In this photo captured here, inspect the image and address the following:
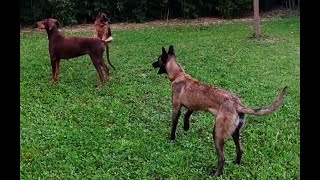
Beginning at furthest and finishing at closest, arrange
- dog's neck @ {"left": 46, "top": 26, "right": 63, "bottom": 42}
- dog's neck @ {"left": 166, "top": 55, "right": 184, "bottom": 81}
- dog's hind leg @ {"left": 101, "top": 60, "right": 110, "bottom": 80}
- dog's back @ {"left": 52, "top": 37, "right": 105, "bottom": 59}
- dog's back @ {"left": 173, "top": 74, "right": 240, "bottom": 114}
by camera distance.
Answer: dog's hind leg @ {"left": 101, "top": 60, "right": 110, "bottom": 80}
dog's neck @ {"left": 46, "top": 26, "right": 63, "bottom": 42}
dog's back @ {"left": 52, "top": 37, "right": 105, "bottom": 59}
dog's neck @ {"left": 166, "top": 55, "right": 184, "bottom": 81}
dog's back @ {"left": 173, "top": 74, "right": 240, "bottom": 114}

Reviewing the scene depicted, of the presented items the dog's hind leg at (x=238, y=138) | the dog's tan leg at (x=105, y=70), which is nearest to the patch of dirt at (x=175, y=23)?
the dog's tan leg at (x=105, y=70)

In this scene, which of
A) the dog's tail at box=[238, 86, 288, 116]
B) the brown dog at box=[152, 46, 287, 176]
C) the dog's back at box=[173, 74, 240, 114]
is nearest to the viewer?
the dog's tail at box=[238, 86, 288, 116]

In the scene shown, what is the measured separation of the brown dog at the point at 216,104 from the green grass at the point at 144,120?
1.28ft

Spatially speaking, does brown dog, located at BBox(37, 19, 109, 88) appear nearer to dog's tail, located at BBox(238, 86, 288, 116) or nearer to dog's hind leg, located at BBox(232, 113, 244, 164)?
dog's hind leg, located at BBox(232, 113, 244, 164)

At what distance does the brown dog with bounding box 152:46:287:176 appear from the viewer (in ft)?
15.2

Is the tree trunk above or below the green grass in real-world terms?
above

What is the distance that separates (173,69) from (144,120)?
1.12 meters

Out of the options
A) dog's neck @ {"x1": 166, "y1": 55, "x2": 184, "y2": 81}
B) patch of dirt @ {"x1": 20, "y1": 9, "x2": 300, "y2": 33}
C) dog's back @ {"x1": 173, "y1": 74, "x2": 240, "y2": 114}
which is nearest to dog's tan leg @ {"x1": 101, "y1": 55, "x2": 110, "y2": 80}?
dog's neck @ {"x1": 166, "y1": 55, "x2": 184, "y2": 81}

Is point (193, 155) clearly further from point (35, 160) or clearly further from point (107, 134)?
point (35, 160)

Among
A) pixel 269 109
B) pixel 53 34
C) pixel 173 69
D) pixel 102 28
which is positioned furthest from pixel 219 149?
pixel 102 28

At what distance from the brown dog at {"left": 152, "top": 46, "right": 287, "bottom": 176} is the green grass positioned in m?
0.39

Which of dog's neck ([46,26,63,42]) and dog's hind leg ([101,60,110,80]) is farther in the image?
dog's hind leg ([101,60,110,80])

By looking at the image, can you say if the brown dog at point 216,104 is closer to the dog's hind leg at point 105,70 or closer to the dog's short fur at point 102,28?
the dog's hind leg at point 105,70

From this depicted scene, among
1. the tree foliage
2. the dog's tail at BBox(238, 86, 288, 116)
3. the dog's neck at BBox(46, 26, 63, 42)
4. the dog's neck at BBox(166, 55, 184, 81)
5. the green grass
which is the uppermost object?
the tree foliage
